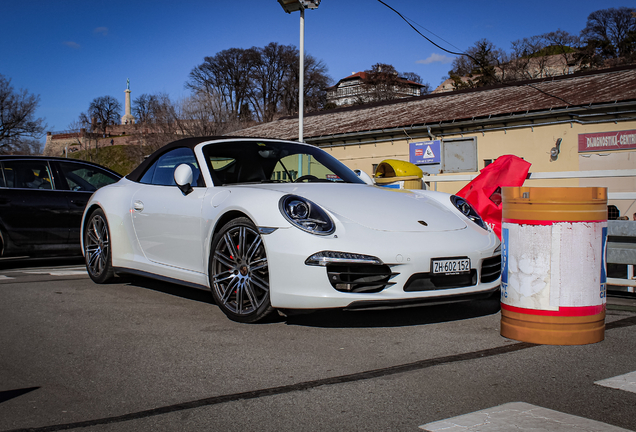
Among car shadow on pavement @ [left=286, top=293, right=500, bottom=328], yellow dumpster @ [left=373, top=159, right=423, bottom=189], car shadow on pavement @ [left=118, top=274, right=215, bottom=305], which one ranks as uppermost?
yellow dumpster @ [left=373, top=159, right=423, bottom=189]

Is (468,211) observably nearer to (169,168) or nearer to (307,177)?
(307,177)

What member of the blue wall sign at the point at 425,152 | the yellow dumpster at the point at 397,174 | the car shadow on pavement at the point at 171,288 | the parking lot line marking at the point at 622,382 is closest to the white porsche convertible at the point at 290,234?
the car shadow on pavement at the point at 171,288

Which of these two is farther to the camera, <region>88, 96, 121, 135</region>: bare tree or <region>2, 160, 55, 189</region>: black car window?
<region>88, 96, 121, 135</region>: bare tree

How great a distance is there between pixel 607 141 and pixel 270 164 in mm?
14484

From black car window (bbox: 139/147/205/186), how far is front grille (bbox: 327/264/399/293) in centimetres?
171

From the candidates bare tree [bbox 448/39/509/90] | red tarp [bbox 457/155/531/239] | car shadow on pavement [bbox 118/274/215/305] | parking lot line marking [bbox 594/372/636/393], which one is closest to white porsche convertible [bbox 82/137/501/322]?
car shadow on pavement [bbox 118/274/215/305]

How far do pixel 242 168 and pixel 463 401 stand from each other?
302cm

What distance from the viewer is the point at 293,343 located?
3.73 m

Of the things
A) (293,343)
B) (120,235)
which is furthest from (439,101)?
(293,343)

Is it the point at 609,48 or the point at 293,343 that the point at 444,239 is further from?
the point at 609,48

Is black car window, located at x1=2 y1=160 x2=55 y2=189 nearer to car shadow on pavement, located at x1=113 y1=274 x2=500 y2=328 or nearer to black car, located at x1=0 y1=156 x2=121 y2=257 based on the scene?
black car, located at x1=0 y1=156 x2=121 y2=257

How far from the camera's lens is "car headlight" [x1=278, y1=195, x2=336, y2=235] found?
388cm

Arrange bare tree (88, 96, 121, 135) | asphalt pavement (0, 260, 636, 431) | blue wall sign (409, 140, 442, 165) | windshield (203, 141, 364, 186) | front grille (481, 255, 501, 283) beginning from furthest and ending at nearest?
bare tree (88, 96, 121, 135), blue wall sign (409, 140, 442, 165), windshield (203, 141, 364, 186), front grille (481, 255, 501, 283), asphalt pavement (0, 260, 636, 431)

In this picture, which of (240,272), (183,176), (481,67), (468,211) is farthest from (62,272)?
(481,67)
